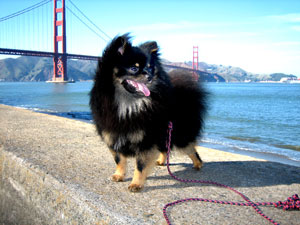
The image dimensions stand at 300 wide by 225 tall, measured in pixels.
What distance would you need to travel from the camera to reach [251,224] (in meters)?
1.99

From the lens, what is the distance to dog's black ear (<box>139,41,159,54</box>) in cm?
262

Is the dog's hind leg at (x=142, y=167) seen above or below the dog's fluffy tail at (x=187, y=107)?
below

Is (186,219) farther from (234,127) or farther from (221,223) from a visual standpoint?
(234,127)

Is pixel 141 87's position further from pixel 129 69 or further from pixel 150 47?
pixel 150 47

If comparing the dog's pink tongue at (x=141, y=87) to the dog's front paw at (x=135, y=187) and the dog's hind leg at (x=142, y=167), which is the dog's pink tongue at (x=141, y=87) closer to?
the dog's hind leg at (x=142, y=167)

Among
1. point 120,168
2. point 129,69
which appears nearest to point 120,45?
point 129,69

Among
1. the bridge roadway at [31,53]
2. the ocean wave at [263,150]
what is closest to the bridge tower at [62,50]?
the bridge roadway at [31,53]

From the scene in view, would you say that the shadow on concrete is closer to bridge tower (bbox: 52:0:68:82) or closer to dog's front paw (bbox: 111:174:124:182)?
dog's front paw (bbox: 111:174:124:182)

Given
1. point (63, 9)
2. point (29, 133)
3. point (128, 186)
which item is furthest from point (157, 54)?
point (63, 9)

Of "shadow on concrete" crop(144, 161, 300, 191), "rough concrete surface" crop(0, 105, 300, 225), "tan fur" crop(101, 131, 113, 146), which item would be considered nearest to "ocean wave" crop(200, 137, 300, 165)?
"rough concrete surface" crop(0, 105, 300, 225)

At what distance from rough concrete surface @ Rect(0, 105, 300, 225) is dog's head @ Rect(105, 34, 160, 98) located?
3.00 ft

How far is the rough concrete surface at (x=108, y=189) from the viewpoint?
213cm

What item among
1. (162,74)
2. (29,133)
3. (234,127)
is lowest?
(234,127)

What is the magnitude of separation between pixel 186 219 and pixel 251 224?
453mm
